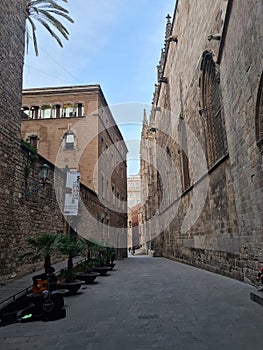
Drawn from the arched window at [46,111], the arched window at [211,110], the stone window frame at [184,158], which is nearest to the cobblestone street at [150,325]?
the arched window at [211,110]

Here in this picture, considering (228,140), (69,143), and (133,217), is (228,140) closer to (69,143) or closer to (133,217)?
(69,143)

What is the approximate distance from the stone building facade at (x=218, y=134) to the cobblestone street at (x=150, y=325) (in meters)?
2.00

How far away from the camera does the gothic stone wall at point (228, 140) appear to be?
644cm

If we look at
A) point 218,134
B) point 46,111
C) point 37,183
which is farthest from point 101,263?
point 46,111

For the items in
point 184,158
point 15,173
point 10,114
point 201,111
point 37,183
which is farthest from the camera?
point 184,158

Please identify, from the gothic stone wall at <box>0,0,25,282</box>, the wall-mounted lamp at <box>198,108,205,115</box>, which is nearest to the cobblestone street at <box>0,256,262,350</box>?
the gothic stone wall at <box>0,0,25,282</box>

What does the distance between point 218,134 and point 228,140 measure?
90.9 inches

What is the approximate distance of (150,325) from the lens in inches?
161

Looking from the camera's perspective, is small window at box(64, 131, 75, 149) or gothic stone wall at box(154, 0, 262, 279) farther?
small window at box(64, 131, 75, 149)

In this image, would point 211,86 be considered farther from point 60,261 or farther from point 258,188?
point 60,261

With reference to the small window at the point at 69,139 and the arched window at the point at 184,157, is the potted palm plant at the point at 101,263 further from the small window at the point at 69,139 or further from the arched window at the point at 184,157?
the small window at the point at 69,139

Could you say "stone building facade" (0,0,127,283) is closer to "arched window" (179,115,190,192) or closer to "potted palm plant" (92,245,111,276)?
"potted palm plant" (92,245,111,276)

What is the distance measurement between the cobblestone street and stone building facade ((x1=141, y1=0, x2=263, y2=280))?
2.00 m

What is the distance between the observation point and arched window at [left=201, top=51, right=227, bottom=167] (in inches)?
410
